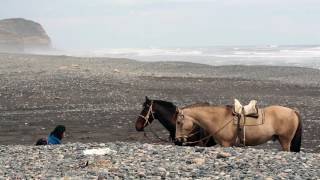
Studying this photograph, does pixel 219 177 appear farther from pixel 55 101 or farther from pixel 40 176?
pixel 55 101

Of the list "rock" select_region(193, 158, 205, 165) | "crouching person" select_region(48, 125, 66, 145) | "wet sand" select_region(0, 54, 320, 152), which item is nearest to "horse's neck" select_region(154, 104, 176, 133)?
"crouching person" select_region(48, 125, 66, 145)

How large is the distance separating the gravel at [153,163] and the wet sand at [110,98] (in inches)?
183

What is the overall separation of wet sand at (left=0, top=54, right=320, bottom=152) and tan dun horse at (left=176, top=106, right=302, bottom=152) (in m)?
3.43

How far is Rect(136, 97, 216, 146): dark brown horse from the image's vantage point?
42.4 ft

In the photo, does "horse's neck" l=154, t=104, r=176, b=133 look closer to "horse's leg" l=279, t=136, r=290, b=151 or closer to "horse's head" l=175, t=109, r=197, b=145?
"horse's head" l=175, t=109, r=197, b=145

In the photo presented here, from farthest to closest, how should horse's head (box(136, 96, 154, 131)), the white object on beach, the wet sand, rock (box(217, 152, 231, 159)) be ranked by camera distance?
the wet sand
horse's head (box(136, 96, 154, 131))
the white object on beach
rock (box(217, 152, 231, 159))

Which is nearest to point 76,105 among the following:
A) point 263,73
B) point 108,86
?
point 108,86

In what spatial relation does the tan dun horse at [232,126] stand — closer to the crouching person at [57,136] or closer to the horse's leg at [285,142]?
the horse's leg at [285,142]

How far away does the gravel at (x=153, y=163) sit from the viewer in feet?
32.0

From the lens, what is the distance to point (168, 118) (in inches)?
526

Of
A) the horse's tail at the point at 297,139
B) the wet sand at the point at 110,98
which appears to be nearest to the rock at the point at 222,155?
the horse's tail at the point at 297,139

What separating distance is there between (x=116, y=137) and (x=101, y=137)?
0.45 m

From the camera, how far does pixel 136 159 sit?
11.1m

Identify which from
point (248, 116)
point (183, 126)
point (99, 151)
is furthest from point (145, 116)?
point (248, 116)
